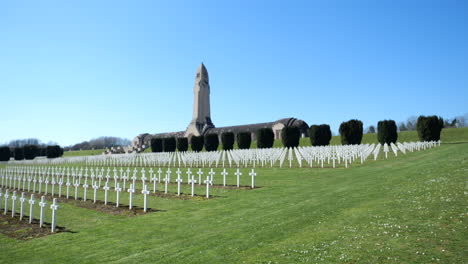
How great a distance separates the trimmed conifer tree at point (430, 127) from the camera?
35.9m

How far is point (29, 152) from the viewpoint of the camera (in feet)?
245

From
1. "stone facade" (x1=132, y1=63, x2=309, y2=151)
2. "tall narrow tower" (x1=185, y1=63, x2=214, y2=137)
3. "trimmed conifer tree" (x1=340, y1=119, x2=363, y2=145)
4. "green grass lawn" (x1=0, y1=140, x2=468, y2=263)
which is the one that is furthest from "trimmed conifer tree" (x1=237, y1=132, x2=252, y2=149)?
"green grass lawn" (x1=0, y1=140, x2=468, y2=263)

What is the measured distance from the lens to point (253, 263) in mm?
5289

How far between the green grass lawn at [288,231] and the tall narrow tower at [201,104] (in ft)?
227

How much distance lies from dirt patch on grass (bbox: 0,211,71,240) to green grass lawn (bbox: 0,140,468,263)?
469mm

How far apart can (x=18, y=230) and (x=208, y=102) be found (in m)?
75.3

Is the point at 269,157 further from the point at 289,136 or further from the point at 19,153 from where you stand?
the point at 19,153

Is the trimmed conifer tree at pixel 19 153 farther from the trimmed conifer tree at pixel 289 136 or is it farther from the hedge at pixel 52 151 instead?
the trimmed conifer tree at pixel 289 136

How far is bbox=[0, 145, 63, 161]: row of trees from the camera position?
71.4m

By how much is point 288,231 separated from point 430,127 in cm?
3519

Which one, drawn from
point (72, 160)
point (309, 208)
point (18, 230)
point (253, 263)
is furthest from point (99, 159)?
point (253, 263)

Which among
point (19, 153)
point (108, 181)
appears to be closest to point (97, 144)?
point (19, 153)

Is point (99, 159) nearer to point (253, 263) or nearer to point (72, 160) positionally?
point (72, 160)

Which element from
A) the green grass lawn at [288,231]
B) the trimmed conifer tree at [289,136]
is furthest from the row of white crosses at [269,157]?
the green grass lawn at [288,231]
